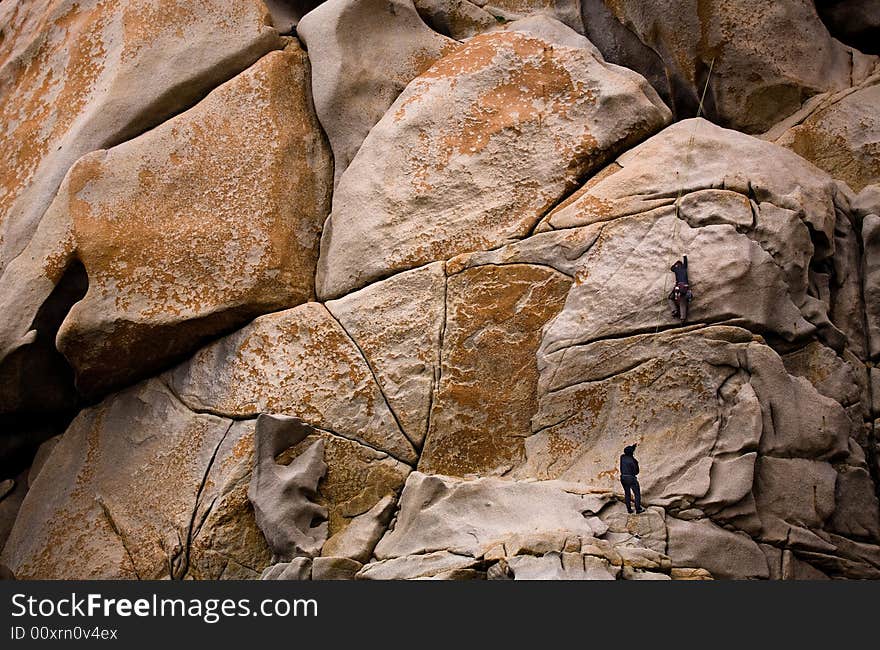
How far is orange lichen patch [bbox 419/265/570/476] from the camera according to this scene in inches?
353

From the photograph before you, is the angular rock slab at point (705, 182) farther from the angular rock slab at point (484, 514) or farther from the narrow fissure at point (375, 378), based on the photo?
the angular rock slab at point (484, 514)

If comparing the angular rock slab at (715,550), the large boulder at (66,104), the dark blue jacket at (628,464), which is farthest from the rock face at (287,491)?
the angular rock slab at (715,550)

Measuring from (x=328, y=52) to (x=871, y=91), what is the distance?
4.66m

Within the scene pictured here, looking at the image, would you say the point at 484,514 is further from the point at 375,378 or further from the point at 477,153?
the point at 477,153

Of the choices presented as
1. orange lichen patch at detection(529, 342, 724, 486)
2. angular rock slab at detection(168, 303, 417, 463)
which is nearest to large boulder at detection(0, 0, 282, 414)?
angular rock slab at detection(168, 303, 417, 463)

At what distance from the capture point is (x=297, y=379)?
9.49 metres

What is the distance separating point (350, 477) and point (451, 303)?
59.5 inches

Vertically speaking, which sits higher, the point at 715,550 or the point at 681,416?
the point at 681,416

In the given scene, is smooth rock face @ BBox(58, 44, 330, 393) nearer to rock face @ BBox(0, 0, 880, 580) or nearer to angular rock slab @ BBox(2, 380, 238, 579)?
rock face @ BBox(0, 0, 880, 580)

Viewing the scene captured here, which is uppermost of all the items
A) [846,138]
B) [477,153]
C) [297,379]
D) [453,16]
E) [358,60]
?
[358,60]

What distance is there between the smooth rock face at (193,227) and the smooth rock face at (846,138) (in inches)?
162

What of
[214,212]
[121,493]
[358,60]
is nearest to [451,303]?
[214,212]

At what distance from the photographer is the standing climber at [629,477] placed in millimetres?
7961

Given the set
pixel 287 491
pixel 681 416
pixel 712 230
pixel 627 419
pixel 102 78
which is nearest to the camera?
pixel 681 416
